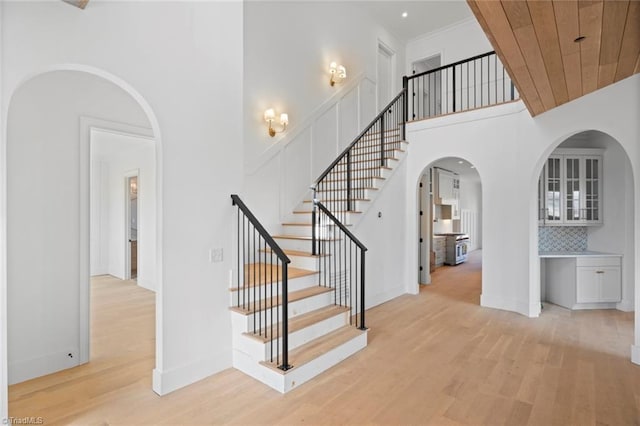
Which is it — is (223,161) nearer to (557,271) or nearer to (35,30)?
(35,30)

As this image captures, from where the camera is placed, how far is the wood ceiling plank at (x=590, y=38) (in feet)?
6.86

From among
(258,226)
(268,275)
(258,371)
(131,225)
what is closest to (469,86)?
(268,275)

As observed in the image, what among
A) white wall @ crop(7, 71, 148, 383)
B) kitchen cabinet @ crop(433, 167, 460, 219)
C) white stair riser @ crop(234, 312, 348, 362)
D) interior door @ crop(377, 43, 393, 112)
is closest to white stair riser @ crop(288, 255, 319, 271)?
white stair riser @ crop(234, 312, 348, 362)

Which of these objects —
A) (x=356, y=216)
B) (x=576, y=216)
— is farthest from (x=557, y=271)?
(x=356, y=216)

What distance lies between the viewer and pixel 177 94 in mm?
2795

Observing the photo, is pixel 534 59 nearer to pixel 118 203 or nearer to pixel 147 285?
pixel 147 285

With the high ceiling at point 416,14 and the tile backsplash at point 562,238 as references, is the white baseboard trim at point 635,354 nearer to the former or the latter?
the tile backsplash at point 562,238

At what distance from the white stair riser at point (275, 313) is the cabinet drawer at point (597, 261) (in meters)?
3.98

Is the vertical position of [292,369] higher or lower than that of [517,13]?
lower

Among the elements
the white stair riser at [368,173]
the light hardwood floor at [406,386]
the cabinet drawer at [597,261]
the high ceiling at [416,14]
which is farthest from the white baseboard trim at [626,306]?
the high ceiling at [416,14]

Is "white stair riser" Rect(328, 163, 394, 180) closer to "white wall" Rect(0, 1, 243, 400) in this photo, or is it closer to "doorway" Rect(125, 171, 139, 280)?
"white wall" Rect(0, 1, 243, 400)

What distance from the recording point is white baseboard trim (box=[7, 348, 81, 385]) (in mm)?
2801

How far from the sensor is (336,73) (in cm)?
621

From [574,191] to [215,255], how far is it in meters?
5.61
